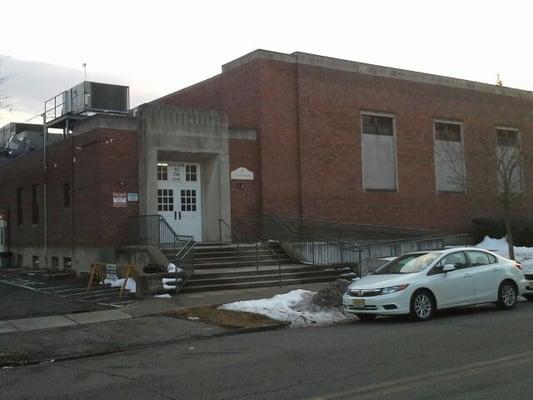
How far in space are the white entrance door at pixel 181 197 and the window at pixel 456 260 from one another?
456 inches

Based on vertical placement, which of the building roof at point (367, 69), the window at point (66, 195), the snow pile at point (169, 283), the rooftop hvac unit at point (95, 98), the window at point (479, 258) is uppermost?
the building roof at point (367, 69)

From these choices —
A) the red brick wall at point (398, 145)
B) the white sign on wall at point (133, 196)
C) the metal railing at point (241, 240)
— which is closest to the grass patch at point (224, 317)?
the metal railing at point (241, 240)

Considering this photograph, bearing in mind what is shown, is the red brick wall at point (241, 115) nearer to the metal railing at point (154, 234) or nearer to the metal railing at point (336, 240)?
the metal railing at point (336, 240)

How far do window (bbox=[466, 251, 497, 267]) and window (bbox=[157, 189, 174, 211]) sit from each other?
11751 millimetres

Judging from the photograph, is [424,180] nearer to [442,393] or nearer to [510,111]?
[510,111]

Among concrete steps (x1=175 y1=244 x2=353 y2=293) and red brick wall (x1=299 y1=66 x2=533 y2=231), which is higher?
red brick wall (x1=299 y1=66 x2=533 y2=231)

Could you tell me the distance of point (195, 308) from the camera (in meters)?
13.8

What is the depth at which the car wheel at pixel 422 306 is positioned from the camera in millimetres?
11766

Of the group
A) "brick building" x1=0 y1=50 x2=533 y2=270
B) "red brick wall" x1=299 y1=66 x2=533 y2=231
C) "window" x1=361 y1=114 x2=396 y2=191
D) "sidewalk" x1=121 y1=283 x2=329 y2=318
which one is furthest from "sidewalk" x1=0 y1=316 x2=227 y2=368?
"window" x1=361 y1=114 x2=396 y2=191

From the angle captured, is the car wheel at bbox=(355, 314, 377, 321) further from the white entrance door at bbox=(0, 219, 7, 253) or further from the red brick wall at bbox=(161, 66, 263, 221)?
the white entrance door at bbox=(0, 219, 7, 253)

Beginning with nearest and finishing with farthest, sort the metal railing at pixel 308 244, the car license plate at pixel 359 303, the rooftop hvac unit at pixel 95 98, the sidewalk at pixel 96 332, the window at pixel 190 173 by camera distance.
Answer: the sidewalk at pixel 96 332 → the car license plate at pixel 359 303 → the metal railing at pixel 308 244 → the window at pixel 190 173 → the rooftop hvac unit at pixel 95 98

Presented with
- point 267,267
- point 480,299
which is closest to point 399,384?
point 480,299

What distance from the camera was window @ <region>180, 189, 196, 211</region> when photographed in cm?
2236

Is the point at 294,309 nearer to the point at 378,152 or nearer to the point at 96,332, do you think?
the point at 96,332
